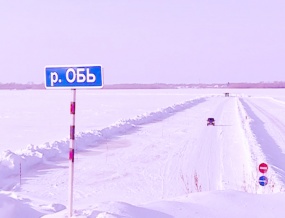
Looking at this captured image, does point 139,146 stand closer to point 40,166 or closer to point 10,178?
point 40,166

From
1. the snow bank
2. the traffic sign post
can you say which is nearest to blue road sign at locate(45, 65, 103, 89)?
the traffic sign post

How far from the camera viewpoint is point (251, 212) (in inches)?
229

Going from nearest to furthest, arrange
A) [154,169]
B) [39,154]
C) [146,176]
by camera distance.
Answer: [146,176] → [154,169] → [39,154]

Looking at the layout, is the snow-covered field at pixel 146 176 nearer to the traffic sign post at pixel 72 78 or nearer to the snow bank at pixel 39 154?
the snow bank at pixel 39 154

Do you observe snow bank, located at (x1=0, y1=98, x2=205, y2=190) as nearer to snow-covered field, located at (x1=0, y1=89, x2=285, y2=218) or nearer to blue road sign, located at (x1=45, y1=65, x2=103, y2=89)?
snow-covered field, located at (x1=0, y1=89, x2=285, y2=218)

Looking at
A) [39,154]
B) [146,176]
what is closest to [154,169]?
[146,176]

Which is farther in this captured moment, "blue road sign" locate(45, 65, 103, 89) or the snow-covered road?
the snow-covered road

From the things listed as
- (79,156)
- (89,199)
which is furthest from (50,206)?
(79,156)

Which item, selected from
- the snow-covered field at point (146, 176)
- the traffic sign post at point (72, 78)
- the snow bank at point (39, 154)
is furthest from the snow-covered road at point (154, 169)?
the traffic sign post at point (72, 78)

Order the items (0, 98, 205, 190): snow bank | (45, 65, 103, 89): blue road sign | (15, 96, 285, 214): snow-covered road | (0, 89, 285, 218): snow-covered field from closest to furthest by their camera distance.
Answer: (45, 65, 103, 89): blue road sign < (0, 89, 285, 218): snow-covered field < (15, 96, 285, 214): snow-covered road < (0, 98, 205, 190): snow bank

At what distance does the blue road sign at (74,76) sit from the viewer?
5.44 m

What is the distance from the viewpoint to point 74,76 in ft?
18.2

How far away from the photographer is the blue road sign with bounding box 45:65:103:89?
544cm

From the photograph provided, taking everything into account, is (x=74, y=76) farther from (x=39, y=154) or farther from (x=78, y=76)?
(x=39, y=154)
